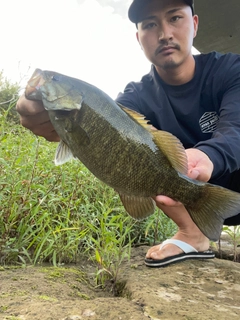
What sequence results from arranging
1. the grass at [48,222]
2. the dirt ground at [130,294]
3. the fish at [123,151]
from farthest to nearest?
the grass at [48,222] → the fish at [123,151] → the dirt ground at [130,294]

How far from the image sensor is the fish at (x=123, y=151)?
1454mm

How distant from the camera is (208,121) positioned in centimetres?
267

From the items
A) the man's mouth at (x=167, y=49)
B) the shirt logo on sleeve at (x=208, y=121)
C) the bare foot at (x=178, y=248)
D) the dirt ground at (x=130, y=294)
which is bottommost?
the dirt ground at (x=130, y=294)

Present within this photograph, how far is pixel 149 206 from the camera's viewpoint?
5.49 feet

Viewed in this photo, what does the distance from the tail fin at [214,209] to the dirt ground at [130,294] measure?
0.34m

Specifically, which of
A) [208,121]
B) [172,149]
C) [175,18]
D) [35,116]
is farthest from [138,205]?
[175,18]

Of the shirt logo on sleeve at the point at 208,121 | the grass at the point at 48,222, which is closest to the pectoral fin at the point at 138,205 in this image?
the grass at the point at 48,222

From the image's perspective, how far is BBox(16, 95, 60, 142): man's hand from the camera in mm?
1662

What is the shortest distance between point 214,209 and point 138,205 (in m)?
0.36

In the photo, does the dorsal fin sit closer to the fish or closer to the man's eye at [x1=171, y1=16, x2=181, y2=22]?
the fish

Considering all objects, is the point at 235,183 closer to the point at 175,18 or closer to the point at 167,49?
the point at 167,49

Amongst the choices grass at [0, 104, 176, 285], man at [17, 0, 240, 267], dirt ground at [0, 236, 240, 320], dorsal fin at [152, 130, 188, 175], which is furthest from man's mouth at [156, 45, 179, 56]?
dirt ground at [0, 236, 240, 320]

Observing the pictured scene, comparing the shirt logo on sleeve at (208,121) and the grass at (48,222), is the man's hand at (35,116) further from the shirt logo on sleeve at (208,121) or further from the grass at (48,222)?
the shirt logo on sleeve at (208,121)

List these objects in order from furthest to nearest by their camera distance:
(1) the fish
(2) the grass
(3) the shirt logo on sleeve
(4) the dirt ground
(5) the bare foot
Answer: (3) the shirt logo on sleeve
(5) the bare foot
(2) the grass
(1) the fish
(4) the dirt ground
